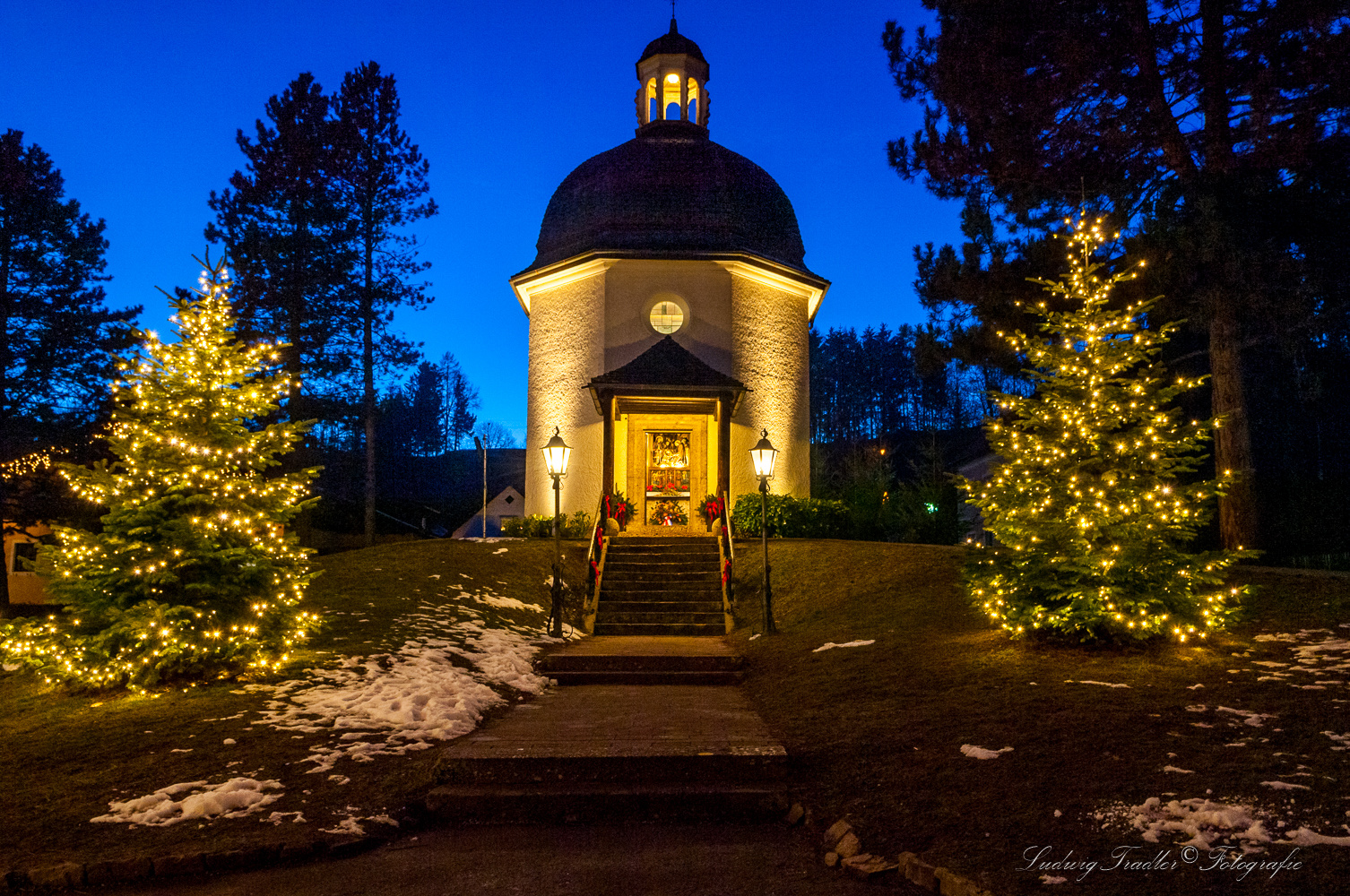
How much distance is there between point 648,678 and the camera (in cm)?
898

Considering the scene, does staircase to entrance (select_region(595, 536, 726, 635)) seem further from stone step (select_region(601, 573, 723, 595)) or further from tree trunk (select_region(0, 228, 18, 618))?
tree trunk (select_region(0, 228, 18, 618))

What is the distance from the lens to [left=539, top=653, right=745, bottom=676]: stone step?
30.1 ft

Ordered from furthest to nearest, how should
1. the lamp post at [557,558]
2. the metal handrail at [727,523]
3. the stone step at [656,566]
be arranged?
the stone step at [656,566]
the metal handrail at [727,523]
the lamp post at [557,558]

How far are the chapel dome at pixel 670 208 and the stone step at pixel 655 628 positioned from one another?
923 cm

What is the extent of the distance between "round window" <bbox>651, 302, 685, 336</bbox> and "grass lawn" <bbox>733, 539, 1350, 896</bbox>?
32.3 ft

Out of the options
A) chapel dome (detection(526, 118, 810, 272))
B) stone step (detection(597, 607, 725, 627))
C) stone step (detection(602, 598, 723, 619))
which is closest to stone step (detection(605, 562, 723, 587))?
stone step (detection(602, 598, 723, 619))

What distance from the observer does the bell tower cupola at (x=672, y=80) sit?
2169 centimetres

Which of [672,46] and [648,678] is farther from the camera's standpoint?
[672,46]

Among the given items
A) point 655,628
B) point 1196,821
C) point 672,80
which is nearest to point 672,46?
point 672,80

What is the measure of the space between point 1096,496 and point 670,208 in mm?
13661

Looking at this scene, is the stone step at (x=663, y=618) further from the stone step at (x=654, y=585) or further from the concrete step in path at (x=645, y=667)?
the concrete step in path at (x=645, y=667)

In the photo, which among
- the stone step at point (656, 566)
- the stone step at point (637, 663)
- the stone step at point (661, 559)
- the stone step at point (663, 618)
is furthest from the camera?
the stone step at point (661, 559)

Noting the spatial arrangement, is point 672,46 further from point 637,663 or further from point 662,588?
point 637,663

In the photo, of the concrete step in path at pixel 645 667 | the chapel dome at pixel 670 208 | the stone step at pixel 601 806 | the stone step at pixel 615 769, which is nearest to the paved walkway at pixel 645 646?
the concrete step in path at pixel 645 667
